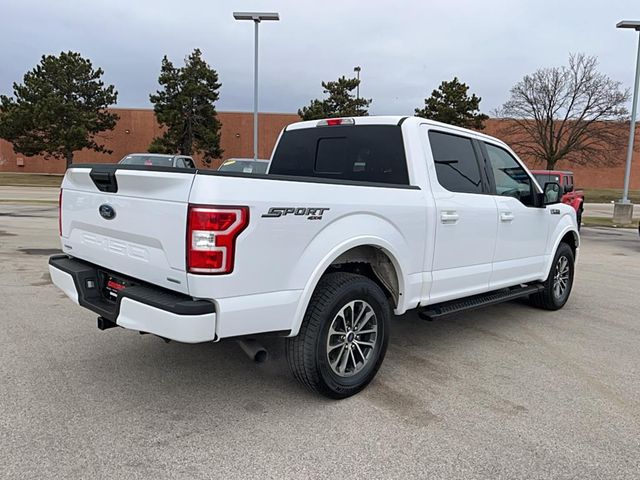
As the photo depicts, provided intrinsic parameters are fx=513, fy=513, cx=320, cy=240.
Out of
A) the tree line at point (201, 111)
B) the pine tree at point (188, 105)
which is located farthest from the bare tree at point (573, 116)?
the pine tree at point (188, 105)

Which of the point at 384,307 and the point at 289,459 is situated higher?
the point at 384,307

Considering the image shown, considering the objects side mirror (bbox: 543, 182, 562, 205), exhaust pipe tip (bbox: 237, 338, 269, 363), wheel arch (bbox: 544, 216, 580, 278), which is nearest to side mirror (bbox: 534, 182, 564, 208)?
side mirror (bbox: 543, 182, 562, 205)

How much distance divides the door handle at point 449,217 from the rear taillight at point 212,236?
1.93 meters

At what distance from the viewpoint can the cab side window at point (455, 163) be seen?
14.2ft

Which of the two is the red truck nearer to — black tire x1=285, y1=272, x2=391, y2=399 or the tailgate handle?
black tire x1=285, y1=272, x2=391, y2=399

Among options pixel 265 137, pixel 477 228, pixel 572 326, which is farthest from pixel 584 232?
pixel 265 137

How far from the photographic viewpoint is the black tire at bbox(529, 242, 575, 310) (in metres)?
6.05

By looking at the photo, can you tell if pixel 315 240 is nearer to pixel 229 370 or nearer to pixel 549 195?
pixel 229 370

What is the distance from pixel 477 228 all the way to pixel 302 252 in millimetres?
2053

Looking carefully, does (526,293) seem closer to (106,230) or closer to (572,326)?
(572,326)

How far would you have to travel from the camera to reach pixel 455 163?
14.9 feet

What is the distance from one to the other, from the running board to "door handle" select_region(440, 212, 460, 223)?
2.47 ft

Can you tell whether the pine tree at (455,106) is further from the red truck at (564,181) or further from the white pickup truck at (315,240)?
the white pickup truck at (315,240)

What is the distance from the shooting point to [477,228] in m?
4.55
